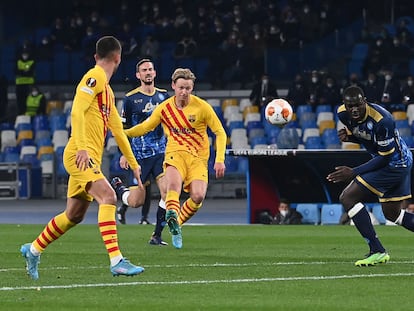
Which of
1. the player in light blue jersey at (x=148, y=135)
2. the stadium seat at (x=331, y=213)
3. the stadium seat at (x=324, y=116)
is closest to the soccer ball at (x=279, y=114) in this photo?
the stadium seat at (x=331, y=213)

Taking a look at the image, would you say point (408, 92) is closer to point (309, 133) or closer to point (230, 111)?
point (309, 133)

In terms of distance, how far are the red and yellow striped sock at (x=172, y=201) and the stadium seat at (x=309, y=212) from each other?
7601mm

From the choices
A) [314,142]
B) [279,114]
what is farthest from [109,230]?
[314,142]

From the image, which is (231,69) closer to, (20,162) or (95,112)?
(20,162)

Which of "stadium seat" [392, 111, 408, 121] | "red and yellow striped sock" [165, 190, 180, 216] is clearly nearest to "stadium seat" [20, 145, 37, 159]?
"stadium seat" [392, 111, 408, 121]

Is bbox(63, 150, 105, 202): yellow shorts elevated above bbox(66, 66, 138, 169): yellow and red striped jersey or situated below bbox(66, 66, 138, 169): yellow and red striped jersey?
below

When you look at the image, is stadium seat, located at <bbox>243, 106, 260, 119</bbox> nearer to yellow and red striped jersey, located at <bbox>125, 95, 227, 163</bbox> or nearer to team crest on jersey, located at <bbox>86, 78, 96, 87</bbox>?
yellow and red striped jersey, located at <bbox>125, 95, 227, 163</bbox>

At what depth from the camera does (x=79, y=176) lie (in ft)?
37.5

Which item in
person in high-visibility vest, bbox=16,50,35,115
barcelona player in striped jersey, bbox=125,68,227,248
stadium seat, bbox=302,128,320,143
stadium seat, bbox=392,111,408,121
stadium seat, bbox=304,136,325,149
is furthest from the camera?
person in high-visibility vest, bbox=16,50,35,115

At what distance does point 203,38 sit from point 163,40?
157 centimetres

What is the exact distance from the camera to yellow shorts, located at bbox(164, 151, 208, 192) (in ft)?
50.1

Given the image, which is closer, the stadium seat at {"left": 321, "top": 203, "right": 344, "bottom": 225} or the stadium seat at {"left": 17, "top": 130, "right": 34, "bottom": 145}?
the stadium seat at {"left": 321, "top": 203, "right": 344, "bottom": 225}

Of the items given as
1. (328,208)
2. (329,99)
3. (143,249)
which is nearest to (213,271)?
(143,249)

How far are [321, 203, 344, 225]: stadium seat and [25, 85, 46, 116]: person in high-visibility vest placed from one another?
13.7 metres
